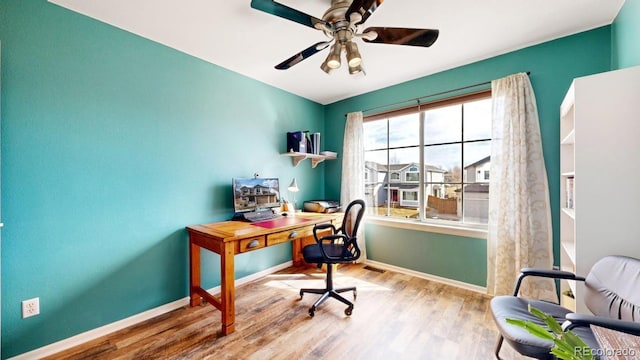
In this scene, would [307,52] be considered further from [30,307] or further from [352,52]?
[30,307]

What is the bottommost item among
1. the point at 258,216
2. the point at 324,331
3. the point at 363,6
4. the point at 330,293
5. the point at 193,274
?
the point at 324,331

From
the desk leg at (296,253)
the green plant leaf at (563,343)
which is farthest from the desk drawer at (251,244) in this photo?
the green plant leaf at (563,343)

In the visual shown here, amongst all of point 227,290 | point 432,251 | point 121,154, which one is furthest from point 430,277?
point 121,154

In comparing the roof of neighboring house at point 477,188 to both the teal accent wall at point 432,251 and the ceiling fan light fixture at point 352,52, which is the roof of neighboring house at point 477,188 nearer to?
the teal accent wall at point 432,251

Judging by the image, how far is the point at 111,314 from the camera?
1.87m

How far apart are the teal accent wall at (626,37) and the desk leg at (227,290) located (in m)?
2.93

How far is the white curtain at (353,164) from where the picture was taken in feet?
10.7

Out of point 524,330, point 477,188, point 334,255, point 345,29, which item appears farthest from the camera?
point 477,188

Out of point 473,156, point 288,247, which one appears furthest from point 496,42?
point 288,247

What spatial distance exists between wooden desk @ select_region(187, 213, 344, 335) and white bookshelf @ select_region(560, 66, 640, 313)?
1.98 meters

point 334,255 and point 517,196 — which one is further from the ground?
point 517,196

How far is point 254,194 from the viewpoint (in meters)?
2.65

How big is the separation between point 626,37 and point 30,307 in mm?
4324

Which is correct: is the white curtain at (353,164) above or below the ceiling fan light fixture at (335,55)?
below
